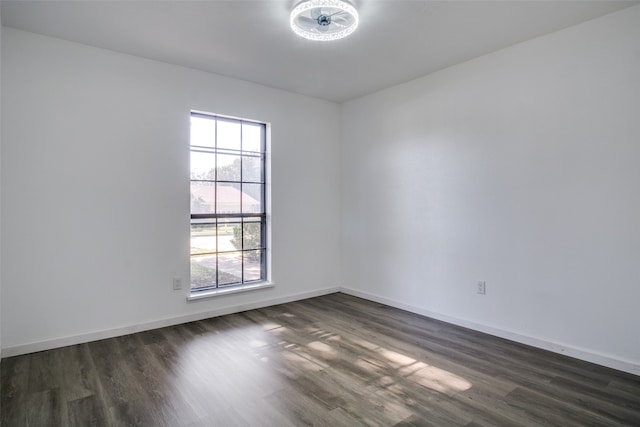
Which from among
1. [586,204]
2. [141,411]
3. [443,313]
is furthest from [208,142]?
[586,204]

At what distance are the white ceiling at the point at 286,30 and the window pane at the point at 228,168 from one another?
0.96 metres

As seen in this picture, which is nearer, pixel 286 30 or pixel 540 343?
pixel 286 30

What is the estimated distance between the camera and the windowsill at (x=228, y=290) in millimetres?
3645

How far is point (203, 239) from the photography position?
376cm

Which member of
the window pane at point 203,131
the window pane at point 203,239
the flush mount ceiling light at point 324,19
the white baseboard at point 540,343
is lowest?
the white baseboard at point 540,343

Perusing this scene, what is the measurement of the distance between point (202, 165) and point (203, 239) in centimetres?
83

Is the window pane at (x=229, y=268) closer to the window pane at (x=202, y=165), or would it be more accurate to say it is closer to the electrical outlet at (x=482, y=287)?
the window pane at (x=202, y=165)

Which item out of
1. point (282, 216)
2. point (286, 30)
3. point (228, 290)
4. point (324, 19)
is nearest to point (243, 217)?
point (282, 216)

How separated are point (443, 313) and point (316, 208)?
6.80 ft

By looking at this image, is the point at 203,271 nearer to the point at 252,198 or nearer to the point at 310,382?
the point at 252,198

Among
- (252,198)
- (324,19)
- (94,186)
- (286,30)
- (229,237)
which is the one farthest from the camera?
(252,198)

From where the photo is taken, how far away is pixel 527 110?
9.84ft

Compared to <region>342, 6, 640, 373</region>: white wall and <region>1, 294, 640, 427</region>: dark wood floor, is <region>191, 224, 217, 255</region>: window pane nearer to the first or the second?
<region>1, 294, 640, 427</region>: dark wood floor

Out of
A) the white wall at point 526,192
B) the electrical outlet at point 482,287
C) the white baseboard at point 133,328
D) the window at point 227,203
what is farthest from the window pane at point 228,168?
the electrical outlet at point 482,287
